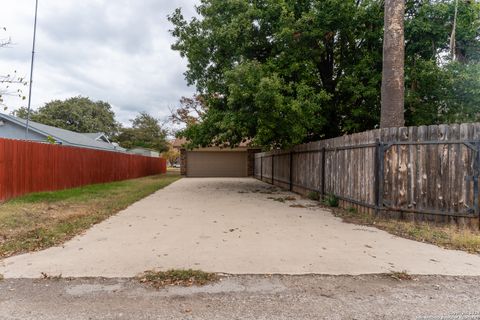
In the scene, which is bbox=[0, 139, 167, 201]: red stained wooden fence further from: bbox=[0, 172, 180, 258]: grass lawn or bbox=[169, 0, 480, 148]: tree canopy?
bbox=[169, 0, 480, 148]: tree canopy

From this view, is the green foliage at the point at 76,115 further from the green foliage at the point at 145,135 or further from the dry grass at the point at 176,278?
the dry grass at the point at 176,278

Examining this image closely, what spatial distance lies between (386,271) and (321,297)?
114 cm

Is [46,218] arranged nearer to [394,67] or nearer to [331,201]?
[331,201]

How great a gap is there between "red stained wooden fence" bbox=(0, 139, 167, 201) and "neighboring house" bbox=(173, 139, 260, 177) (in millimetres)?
7203

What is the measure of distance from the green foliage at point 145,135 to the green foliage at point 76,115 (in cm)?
410

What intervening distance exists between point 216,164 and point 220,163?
327mm

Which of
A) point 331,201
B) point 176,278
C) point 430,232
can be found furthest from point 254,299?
point 331,201

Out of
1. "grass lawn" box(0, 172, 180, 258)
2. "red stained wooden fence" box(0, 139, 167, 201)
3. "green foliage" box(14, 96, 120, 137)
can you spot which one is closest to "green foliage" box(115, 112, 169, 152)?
"green foliage" box(14, 96, 120, 137)

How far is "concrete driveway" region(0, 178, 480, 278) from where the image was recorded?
3.70m

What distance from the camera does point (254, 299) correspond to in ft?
9.57

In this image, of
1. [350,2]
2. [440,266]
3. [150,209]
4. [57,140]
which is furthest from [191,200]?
[57,140]

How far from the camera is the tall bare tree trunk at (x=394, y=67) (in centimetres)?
754

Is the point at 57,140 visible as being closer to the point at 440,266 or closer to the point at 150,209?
the point at 150,209

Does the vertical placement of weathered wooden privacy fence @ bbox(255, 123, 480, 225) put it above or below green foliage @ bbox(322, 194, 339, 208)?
above
